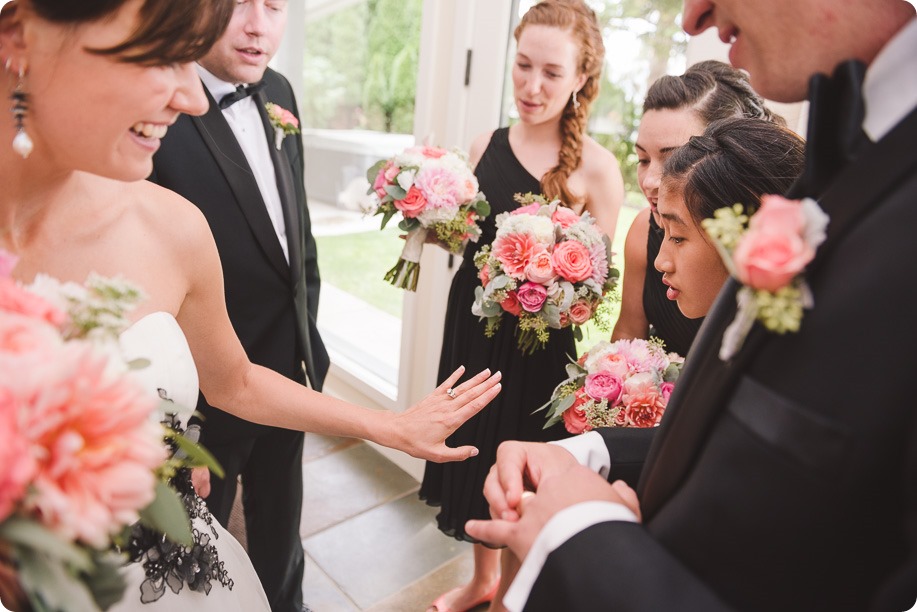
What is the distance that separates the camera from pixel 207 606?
1220mm

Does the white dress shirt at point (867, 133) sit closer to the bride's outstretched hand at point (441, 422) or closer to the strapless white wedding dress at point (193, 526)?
the bride's outstretched hand at point (441, 422)

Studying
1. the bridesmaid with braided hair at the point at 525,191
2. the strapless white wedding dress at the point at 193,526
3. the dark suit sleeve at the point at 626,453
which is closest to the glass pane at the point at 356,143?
the bridesmaid with braided hair at the point at 525,191

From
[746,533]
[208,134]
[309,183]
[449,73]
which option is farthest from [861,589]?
[309,183]

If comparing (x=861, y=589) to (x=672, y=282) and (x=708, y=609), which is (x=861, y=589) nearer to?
A: (x=708, y=609)

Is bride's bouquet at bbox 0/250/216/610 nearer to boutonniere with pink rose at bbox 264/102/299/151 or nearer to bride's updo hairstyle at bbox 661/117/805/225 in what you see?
bride's updo hairstyle at bbox 661/117/805/225

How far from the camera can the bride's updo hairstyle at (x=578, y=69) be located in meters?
2.37

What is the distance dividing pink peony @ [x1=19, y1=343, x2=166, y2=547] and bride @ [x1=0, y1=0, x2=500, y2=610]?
1.81ft

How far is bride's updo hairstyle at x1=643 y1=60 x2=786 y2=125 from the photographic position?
189 centimetres

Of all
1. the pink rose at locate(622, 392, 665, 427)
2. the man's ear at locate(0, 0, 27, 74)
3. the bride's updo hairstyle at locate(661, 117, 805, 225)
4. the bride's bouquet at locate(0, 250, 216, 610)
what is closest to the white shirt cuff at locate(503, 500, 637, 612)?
the bride's bouquet at locate(0, 250, 216, 610)

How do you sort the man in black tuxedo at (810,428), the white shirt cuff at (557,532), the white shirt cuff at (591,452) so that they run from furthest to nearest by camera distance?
the white shirt cuff at (591,452) < the white shirt cuff at (557,532) < the man in black tuxedo at (810,428)

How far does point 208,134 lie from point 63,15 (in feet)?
3.15

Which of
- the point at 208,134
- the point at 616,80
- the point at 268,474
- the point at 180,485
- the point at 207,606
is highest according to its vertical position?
the point at 616,80

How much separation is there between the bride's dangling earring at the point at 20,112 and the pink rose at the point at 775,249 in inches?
42.8

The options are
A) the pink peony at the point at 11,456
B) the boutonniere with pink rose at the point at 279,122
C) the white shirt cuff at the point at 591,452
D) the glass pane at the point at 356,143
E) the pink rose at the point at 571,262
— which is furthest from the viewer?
the glass pane at the point at 356,143
